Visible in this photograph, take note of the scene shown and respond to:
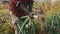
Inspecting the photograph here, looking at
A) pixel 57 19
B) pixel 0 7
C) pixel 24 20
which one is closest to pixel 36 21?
pixel 57 19

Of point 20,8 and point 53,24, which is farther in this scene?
point 53,24

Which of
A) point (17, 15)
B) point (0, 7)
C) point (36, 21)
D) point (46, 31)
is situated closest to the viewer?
point (17, 15)

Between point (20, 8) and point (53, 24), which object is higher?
point (20, 8)

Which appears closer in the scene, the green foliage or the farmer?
the farmer

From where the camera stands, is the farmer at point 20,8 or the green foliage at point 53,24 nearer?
the farmer at point 20,8

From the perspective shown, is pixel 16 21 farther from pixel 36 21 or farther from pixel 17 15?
pixel 36 21

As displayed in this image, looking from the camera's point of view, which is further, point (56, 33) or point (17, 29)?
point (56, 33)

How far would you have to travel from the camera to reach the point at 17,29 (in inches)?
103

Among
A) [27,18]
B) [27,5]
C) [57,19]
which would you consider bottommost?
[57,19]

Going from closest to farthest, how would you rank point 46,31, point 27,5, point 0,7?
point 27,5 < point 46,31 < point 0,7

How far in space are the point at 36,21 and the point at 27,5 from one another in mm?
1235

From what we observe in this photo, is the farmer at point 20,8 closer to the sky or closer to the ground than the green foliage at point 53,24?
closer to the sky

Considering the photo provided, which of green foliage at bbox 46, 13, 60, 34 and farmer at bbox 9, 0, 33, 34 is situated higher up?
farmer at bbox 9, 0, 33, 34

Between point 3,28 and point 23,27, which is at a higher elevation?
point 23,27
